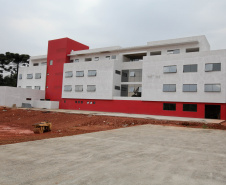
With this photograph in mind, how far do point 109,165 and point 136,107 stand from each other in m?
27.6

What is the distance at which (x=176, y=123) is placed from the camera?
21906mm

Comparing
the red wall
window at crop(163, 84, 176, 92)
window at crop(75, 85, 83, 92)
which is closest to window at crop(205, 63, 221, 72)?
window at crop(163, 84, 176, 92)

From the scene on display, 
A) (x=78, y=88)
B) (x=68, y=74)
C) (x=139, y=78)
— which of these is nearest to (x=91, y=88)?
(x=78, y=88)

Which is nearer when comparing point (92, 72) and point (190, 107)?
point (190, 107)

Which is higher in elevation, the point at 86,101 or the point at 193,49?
the point at 193,49

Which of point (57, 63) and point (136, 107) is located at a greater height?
point (57, 63)

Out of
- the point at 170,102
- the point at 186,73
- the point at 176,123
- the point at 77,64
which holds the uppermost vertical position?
the point at 77,64

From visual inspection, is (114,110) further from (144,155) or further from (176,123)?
(144,155)

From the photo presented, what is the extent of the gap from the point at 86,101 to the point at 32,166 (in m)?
33.6

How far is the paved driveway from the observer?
5266 millimetres

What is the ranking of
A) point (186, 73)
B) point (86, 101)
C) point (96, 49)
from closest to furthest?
point (186, 73)
point (86, 101)
point (96, 49)

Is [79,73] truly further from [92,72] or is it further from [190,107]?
[190,107]

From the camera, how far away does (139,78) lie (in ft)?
122

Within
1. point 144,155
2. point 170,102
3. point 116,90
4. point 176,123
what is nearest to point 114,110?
point 116,90
